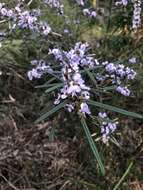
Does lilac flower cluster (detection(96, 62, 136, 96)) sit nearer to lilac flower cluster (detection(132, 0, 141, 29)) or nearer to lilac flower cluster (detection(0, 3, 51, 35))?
lilac flower cluster (detection(0, 3, 51, 35))

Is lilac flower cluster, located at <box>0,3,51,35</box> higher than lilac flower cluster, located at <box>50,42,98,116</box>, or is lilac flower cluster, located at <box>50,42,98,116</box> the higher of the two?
lilac flower cluster, located at <box>0,3,51,35</box>

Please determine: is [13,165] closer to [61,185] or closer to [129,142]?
[61,185]

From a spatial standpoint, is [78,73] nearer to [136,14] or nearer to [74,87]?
[74,87]

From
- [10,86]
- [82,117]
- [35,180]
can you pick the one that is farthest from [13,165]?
[82,117]

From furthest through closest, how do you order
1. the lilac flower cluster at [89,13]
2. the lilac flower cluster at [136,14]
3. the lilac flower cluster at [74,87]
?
the lilac flower cluster at [89,13]
the lilac flower cluster at [136,14]
the lilac flower cluster at [74,87]

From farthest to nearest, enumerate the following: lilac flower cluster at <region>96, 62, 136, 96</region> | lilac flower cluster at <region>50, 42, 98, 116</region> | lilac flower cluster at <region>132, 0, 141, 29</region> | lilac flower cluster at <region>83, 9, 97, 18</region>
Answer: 1. lilac flower cluster at <region>83, 9, 97, 18</region>
2. lilac flower cluster at <region>132, 0, 141, 29</region>
3. lilac flower cluster at <region>96, 62, 136, 96</region>
4. lilac flower cluster at <region>50, 42, 98, 116</region>

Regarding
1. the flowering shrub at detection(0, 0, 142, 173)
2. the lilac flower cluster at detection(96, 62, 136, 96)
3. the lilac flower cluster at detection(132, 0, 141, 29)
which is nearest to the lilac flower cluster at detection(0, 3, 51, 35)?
the flowering shrub at detection(0, 0, 142, 173)

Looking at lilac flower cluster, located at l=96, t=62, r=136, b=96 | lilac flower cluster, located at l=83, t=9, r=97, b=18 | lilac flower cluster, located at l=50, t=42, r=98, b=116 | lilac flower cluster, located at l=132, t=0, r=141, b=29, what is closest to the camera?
lilac flower cluster, located at l=50, t=42, r=98, b=116

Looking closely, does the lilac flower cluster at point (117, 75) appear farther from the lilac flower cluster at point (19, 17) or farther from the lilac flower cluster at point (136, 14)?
the lilac flower cluster at point (136, 14)

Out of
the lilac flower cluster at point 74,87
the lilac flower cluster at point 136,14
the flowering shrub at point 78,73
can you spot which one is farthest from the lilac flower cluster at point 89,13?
the lilac flower cluster at point 74,87
